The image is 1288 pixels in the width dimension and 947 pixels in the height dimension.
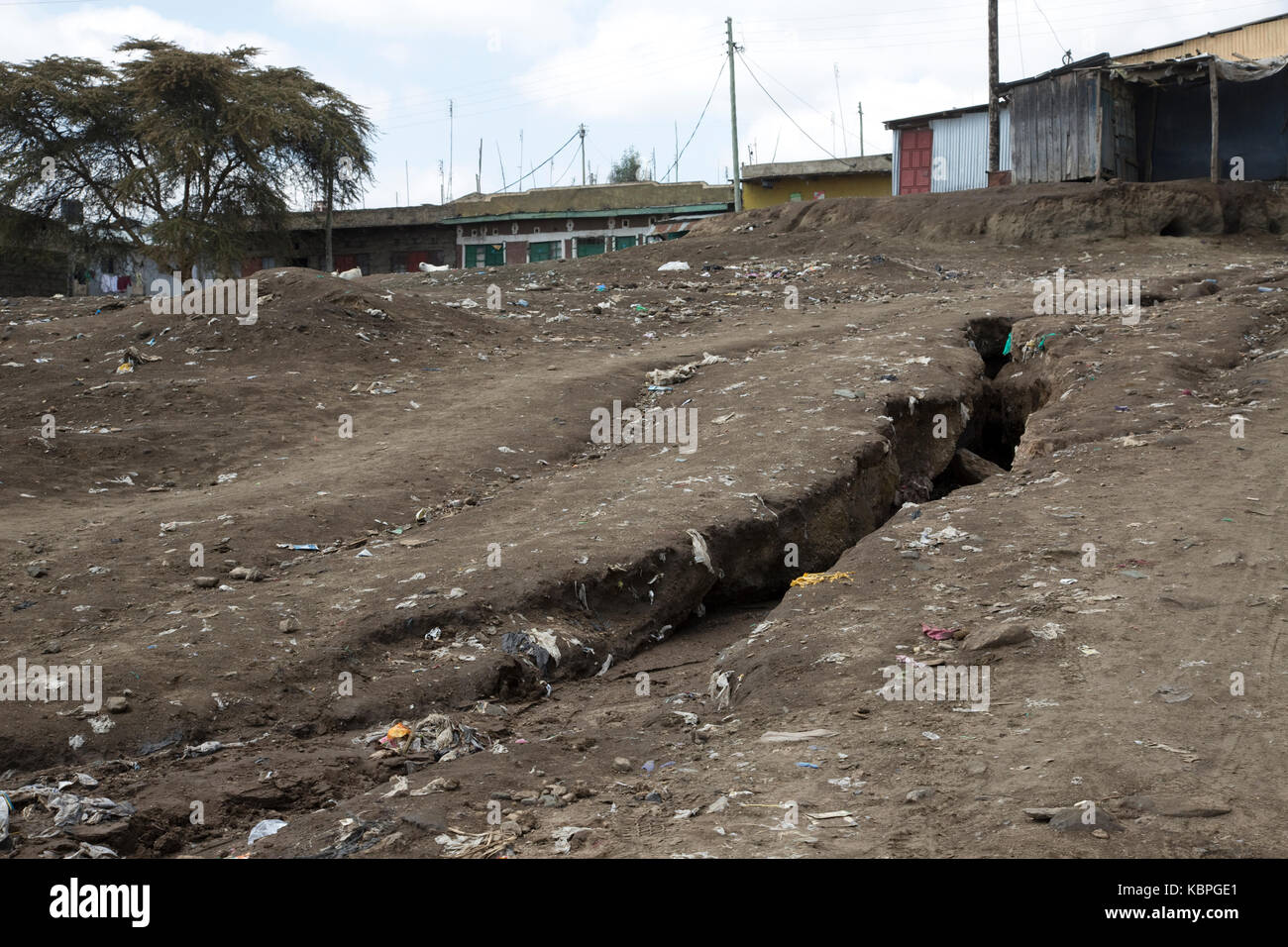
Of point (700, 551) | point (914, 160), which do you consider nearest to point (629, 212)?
point (914, 160)

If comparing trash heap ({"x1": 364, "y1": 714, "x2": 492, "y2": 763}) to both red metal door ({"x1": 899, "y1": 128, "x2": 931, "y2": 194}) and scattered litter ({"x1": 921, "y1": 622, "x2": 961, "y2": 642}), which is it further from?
red metal door ({"x1": 899, "y1": 128, "x2": 931, "y2": 194})

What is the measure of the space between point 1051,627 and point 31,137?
21542mm

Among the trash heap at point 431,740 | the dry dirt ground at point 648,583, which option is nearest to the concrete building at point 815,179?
the dry dirt ground at point 648,583

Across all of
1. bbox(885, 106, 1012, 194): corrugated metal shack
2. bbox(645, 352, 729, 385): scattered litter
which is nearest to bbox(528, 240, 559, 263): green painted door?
bbox(885, 106, 1012, 194): corrugated metal shack

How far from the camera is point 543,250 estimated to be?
2489cm

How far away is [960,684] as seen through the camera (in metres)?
3.76

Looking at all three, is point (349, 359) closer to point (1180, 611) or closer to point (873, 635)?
point (873, 635)

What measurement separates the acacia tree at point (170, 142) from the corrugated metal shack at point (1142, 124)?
13.2 meters

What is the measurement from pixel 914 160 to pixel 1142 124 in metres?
4.60

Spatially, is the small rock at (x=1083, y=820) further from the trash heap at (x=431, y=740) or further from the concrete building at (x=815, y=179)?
the concrete building at (x=815, y=179)

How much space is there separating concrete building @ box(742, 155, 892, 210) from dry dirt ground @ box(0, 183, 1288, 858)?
588 inches

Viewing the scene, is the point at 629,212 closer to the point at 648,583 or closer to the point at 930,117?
the point at 930,117

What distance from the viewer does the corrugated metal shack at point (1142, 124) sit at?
15070 millimetres
